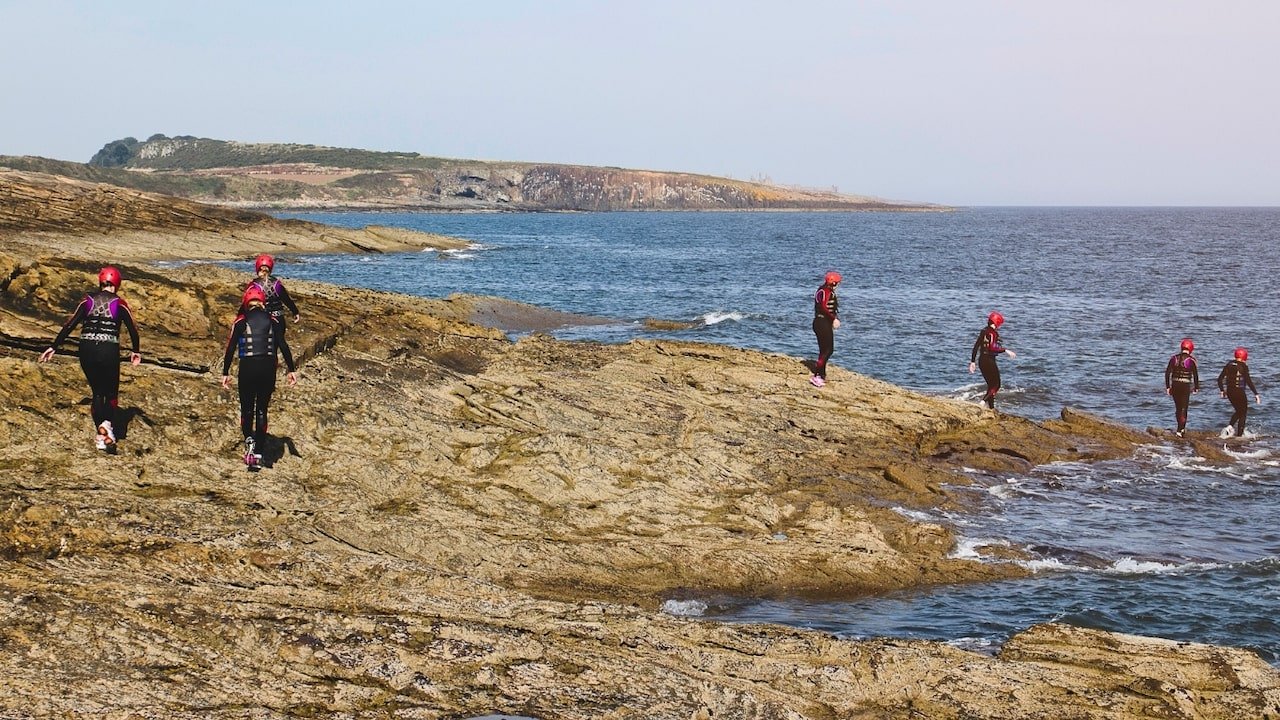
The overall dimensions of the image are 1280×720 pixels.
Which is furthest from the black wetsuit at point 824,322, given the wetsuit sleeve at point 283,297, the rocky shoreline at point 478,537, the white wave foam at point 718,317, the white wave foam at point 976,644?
the white wave foam at point 718,317

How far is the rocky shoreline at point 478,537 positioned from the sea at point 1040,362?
3.30 ft

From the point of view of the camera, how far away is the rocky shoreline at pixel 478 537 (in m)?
8.34

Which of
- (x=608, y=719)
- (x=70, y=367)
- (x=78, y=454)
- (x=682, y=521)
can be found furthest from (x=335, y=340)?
(x=608, y=719)

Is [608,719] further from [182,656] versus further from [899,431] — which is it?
[899,431]

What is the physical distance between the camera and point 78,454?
38.5 ft

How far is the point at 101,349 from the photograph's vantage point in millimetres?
11977

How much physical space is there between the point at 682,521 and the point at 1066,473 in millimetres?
9258

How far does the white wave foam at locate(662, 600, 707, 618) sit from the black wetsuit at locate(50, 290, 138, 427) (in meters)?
6.60

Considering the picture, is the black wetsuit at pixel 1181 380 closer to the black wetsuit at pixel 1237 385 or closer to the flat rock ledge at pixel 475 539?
the black wetsuit at pixel 1237 385

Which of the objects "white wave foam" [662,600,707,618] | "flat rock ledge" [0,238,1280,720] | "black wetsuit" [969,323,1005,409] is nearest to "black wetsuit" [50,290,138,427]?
"flat rock ledge" [0,238,1280,720]

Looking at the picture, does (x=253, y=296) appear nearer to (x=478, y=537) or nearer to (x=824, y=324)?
(x=478, y=537)

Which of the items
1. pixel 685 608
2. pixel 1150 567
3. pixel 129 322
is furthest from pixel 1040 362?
pixel 129 322

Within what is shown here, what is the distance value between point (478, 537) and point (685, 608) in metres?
2.44

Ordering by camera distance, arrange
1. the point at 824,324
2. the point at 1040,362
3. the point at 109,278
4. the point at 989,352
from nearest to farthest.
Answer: the point at 109,278
the point at 824,324
the point at 989,352
the point at 1040,362
